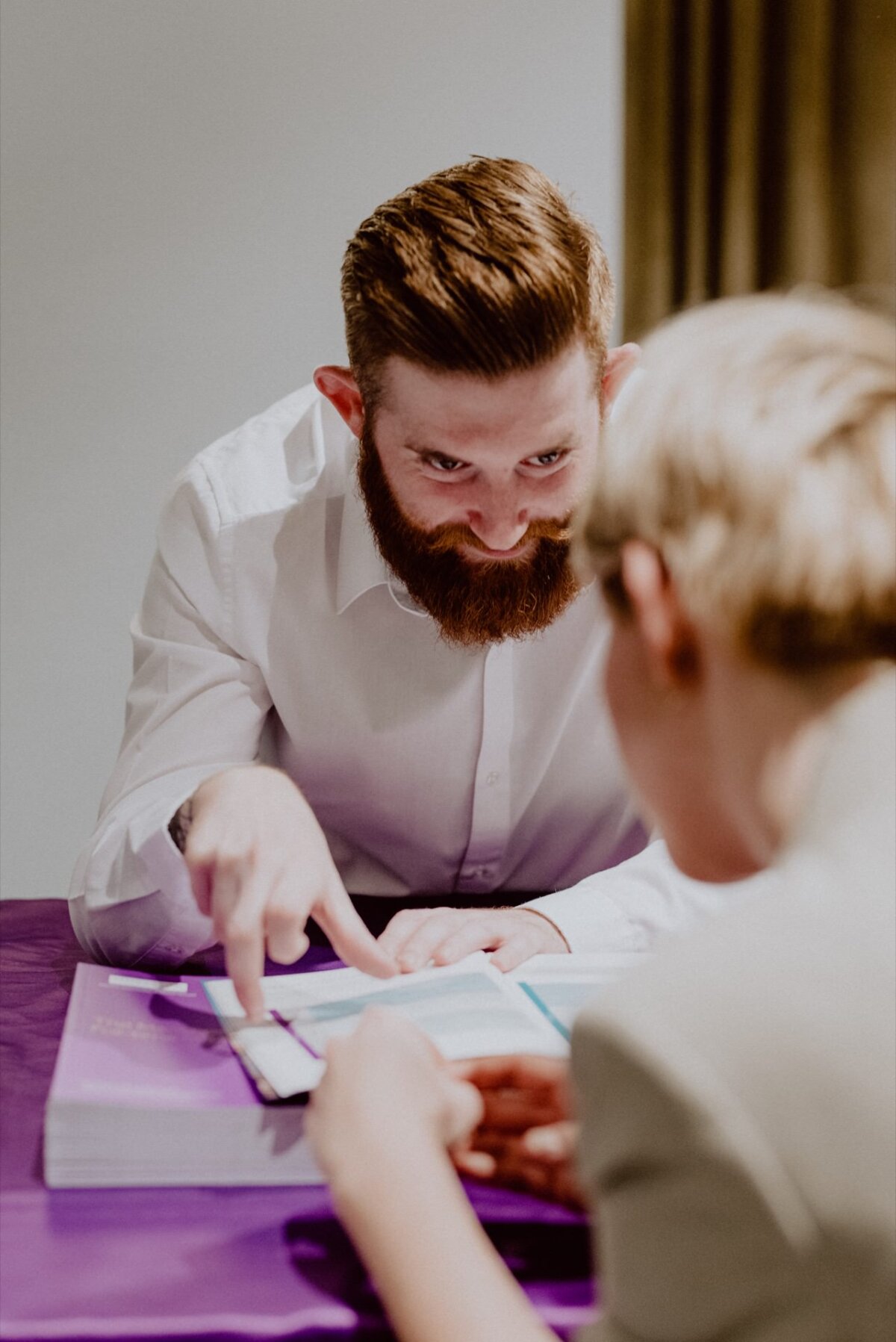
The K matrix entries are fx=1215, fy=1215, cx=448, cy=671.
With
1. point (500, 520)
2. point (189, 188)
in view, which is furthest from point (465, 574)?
point (189, 188)

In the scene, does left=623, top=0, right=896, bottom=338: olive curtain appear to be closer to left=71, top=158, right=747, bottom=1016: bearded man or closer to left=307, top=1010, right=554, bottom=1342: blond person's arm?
left=71, top=158, right=747, bottom=1016: bearded man

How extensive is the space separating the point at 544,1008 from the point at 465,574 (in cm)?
57

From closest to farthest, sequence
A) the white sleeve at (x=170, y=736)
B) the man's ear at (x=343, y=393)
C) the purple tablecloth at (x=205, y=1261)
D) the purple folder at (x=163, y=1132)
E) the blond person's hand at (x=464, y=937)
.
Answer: the purple tablecloth at (x=205, y=1261) → the purple folder at (x=163, y=1132) → the blond person's hand at (x=464, y=937) → the white sleeve at (x=170, y=736) → the man's ear at (x=343, y=393)

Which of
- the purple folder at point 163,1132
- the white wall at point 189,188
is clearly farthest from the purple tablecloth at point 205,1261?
the white wall at point 189,188

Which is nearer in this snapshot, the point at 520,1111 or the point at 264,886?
the point at 520,1111

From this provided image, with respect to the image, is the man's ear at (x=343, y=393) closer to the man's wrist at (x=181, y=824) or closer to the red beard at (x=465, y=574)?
the red beard at (x=465, y=574)

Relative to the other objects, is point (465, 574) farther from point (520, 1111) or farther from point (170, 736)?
point (520, 1111)

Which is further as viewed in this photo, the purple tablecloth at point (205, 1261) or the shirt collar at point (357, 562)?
the shirt collar at point (357, 562)

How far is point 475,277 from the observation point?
1158 mm

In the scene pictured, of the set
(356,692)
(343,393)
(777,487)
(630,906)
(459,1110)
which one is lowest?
(630,906)

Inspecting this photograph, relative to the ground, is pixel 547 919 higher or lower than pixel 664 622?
lower

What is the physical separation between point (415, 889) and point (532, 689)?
0.28 m

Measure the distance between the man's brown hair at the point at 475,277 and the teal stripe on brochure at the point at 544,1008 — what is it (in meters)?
0.58

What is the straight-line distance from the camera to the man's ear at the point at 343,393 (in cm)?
133
